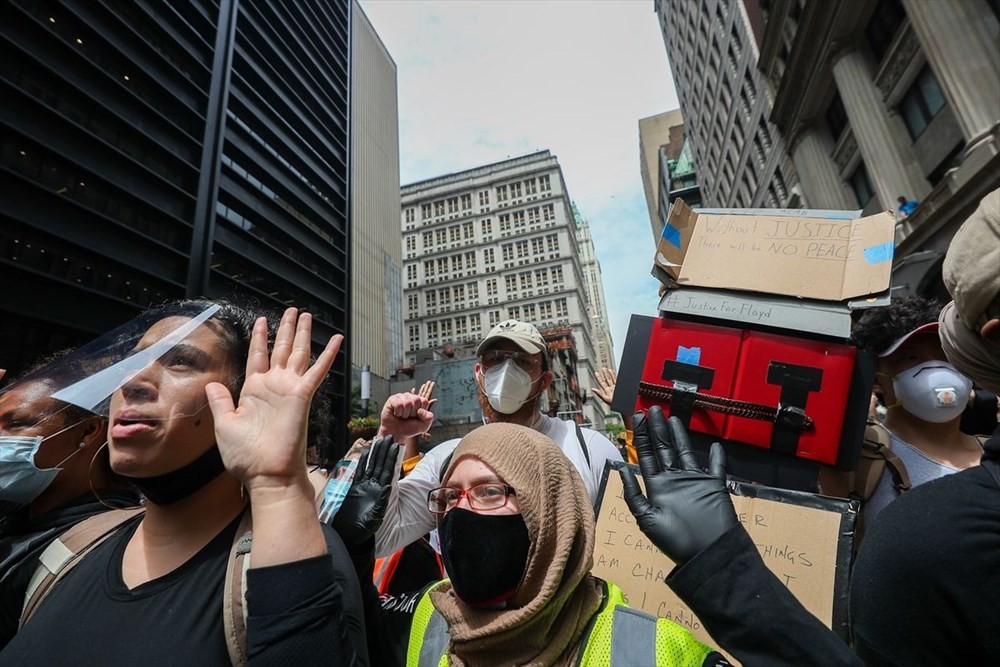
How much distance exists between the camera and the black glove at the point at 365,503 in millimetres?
1782

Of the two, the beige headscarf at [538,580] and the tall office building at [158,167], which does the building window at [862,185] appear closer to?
the beige headscarf at [538,580]

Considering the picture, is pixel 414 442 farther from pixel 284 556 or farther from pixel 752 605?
pixel 752 605

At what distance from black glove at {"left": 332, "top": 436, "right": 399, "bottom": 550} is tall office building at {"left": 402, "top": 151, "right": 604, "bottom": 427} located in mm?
51631

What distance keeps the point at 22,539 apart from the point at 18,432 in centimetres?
49

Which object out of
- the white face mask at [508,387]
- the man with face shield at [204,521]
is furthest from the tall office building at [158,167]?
the man with face shield at [204,521]

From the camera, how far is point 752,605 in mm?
993

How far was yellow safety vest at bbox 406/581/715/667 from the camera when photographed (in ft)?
3.93

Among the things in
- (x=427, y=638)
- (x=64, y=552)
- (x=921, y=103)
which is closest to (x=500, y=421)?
(x=427, y=638)

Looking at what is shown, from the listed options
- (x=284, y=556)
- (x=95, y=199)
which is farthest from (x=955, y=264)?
(x=95, y=199)

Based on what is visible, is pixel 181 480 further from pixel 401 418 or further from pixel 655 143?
pixel 655 143

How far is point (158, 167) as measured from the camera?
89.1 ft

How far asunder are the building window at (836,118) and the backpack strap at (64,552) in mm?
23017

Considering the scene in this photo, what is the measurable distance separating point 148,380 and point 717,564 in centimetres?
155

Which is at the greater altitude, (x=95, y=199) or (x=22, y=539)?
(x=95, y=199)
